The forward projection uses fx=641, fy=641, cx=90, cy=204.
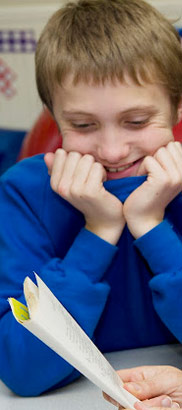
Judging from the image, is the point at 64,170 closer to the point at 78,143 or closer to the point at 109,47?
the point at 78,143

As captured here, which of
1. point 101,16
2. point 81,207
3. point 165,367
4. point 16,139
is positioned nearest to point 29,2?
point 16,139

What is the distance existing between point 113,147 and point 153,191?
3.9 inches

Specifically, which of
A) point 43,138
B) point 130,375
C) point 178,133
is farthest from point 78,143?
point 43,138

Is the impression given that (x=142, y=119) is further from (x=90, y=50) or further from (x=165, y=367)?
(x=165, y=367)

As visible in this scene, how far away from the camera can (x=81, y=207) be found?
1.08m

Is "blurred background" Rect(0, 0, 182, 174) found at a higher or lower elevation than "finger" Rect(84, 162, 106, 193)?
lower

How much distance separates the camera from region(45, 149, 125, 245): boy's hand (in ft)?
3.48

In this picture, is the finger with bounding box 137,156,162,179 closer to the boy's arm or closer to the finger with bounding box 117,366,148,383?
the boy's arm

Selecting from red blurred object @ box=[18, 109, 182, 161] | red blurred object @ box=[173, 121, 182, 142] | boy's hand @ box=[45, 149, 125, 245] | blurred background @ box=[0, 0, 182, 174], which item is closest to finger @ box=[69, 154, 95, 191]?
boy's hand @ box=[45, 149, 125, 245]

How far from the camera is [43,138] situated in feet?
6.13

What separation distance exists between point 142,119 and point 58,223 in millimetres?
240

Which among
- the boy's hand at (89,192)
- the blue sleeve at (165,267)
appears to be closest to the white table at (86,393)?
the blue sleeve at (165,267)

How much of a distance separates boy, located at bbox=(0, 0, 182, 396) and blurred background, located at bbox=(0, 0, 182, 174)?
0.87m

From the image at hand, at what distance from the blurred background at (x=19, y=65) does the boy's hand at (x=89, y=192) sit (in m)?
0.91
